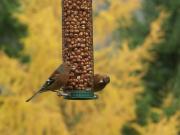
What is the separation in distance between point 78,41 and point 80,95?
0.42 metres

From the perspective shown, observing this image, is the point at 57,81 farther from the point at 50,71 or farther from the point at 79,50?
the point at 50,71

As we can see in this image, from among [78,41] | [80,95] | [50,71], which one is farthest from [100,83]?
[50,71]

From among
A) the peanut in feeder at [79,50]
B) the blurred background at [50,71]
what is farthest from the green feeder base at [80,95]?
the blurred background at [50,71]

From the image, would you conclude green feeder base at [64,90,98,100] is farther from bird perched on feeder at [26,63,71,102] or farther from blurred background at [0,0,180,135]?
blurred background at [0,0,180,135]

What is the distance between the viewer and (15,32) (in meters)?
10.9

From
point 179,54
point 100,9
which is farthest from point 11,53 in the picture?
point 179,54

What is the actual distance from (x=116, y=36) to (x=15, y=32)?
3.88m

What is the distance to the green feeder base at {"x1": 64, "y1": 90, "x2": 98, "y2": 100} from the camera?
497 cm

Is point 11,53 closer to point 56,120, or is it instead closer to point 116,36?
point 56,120

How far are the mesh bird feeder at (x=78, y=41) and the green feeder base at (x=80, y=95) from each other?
9 cm

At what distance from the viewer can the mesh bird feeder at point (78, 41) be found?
5205 millimetres

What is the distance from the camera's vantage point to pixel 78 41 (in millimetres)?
5254

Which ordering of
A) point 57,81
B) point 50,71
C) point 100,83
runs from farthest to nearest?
1. point 50,71
2. point 100,83
3. point 57,81

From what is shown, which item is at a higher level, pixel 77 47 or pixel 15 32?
pixel 77 47
